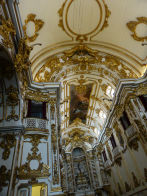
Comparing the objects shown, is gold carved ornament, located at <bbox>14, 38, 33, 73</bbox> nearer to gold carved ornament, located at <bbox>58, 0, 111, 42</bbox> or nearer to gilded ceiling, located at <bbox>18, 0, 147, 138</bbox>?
gilded ceiling, located at <bbox>18, 0, 147, 138</bbox>

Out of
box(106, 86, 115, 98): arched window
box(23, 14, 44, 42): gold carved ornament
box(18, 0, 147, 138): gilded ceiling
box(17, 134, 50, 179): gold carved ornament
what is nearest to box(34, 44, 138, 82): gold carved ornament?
box(18, 0, 147, 138): gilded ceiling

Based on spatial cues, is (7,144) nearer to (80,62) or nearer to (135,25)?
(80,62)

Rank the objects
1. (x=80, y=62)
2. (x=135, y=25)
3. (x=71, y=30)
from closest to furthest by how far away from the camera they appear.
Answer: (x=135, y=25) → (x=71, y=30) → (x=80, y=62)

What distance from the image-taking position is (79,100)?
1730 centimetres

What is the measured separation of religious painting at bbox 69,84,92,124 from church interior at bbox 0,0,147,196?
12cm

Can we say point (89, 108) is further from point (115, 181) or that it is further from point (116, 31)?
point (116, 31)

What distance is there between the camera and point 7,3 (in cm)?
649

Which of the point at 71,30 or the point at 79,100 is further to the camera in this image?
the point at 79,100

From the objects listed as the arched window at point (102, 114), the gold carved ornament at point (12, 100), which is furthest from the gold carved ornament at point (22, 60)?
the arched window at point (102, 114)

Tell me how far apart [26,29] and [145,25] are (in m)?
8.72

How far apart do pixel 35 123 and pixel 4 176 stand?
3012 mm

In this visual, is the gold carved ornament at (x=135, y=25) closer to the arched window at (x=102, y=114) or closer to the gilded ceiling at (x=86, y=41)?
the gilded ceiling at (x=86, y=41)

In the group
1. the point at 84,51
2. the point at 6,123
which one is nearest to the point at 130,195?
the point at 6,123

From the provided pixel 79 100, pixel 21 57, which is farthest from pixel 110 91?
pixel 21 57
